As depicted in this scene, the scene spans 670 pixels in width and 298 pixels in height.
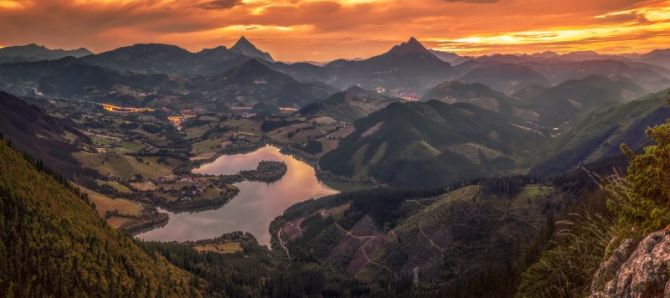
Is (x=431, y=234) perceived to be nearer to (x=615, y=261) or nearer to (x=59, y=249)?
(x=59, y=249)

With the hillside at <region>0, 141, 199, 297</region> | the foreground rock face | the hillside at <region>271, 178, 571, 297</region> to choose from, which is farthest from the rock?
the hillside at <region>0, 141, 199, 297</region>


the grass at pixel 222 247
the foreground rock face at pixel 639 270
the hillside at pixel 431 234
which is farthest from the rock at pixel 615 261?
the grass at pixel 222 247

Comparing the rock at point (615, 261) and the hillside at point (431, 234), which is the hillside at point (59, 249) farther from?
the rock at point (615, 261)

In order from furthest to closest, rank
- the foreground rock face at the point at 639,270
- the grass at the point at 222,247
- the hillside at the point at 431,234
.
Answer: the grass at the point at 222,247 < the hillside at the point at 431,234 < the foreground rock face at the point at 639,270

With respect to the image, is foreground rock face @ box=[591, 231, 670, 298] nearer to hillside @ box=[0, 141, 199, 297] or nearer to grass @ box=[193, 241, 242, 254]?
hillside @ box=[0, 141, 199, 297]

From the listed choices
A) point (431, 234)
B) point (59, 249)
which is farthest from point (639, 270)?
point (431, 234)

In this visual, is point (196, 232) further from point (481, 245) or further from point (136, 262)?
point (481, 245)
